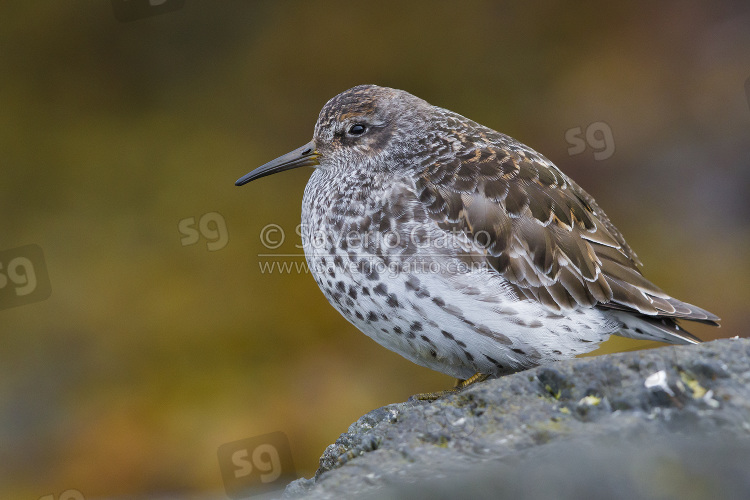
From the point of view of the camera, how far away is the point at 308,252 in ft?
16.0

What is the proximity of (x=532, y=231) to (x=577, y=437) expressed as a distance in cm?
180

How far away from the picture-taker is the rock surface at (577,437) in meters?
2.50

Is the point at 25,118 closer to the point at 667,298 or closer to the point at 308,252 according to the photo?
the point at 308,252

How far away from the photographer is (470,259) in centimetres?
437

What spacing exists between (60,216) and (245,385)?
244 cm
